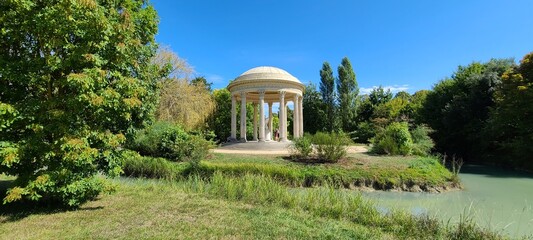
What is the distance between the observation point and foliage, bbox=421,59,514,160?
1061 inches

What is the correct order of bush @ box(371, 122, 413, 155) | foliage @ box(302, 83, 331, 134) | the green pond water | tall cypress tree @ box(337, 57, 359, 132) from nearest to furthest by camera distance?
1. the green pond water
2. bush @ box(371, 122, 413, 155)
3. tall cypress tree @ box(337, 57, 359, 132)
4. foliage @ box(302, 83, 331, 134)

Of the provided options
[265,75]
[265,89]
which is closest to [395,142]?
[265,89]

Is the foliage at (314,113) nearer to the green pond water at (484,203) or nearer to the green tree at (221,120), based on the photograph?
the green tree at (221,120)

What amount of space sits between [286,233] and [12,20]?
6278 mm

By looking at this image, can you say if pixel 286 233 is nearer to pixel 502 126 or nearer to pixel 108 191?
pixel 108 191

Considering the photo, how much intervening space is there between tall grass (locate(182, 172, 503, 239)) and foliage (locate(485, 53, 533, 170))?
18.4 m

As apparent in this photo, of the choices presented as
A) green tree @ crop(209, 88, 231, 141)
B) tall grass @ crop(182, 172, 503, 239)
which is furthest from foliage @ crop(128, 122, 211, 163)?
green tree @ crop(209, 88, 231, 141)

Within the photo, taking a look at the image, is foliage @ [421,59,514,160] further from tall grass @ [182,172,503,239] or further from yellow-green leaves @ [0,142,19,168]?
yellow-green leaves @ [0,142,19,168]

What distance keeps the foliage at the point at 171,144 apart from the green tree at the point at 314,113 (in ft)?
96.2

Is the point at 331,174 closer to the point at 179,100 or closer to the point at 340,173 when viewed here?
the point at 340,173

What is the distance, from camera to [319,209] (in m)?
7.32

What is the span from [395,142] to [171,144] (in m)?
13.4

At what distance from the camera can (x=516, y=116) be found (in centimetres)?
2145

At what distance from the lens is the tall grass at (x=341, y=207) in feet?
18.9
